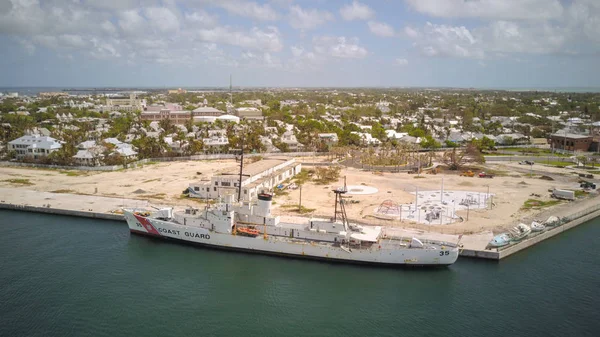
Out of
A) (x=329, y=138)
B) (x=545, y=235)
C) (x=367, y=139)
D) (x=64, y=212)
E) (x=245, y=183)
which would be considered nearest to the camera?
(x=545, y=235)

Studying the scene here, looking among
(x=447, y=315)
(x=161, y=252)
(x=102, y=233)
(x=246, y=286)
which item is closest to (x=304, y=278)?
(x=246, y=286)

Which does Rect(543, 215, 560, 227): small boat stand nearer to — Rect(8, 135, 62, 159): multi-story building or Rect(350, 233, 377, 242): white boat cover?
Rect(350, 233, 377, 242): white boat cover

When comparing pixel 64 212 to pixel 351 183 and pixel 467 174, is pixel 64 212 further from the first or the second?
pixel 467 174

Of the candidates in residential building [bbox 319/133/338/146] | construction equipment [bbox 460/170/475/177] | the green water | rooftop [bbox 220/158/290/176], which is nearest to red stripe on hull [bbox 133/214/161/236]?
the green water

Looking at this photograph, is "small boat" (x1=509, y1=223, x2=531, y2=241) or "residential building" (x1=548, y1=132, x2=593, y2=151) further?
"residential building" (x1=548, y1=132, x2=593, y2=151)

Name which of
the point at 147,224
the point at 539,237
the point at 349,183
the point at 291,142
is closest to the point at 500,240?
the point at 539,237

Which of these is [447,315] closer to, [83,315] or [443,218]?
[443,218]

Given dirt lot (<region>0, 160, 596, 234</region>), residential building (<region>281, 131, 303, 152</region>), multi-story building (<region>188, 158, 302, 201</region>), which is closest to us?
dirt lot (<region>0, 160, 596, 234</region>)

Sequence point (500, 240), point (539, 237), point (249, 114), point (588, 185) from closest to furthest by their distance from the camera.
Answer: point (500, 240) < point (539, 237) < point (588, 185) < point (249, 114)
